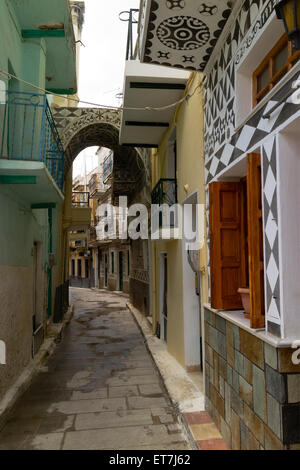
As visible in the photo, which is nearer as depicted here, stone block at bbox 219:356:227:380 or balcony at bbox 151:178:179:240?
stone block at bbox 219:356:227:380

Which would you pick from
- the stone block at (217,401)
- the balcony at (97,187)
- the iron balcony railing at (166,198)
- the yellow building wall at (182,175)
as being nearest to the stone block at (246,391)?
the stone block at (217,401)

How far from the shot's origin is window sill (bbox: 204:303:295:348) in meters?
A: 2.63

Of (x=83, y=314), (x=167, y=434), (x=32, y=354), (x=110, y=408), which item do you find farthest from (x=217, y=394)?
(x=83, y=314)

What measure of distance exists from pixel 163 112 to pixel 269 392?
5.82 meters

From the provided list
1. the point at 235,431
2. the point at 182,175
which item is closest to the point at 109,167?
the point at 182,175

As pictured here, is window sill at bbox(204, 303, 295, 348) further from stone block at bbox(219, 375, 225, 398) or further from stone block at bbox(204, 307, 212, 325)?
stone block at bbox(219, 375, 225, 398)

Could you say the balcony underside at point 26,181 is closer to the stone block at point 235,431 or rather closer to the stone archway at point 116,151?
the stone block at point 235,431

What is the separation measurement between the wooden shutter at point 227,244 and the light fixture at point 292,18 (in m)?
1.81

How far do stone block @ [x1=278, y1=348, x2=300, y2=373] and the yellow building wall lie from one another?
2414mm

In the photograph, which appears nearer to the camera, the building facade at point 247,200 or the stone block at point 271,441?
the stone block at point 271,441

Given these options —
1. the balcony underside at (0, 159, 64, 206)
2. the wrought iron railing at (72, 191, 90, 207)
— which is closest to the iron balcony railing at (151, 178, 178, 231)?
the balcony underside at (0, 159, 64, 206)

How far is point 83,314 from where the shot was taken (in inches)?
610

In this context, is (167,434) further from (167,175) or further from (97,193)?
(97,193)

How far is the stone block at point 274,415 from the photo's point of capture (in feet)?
8.62
